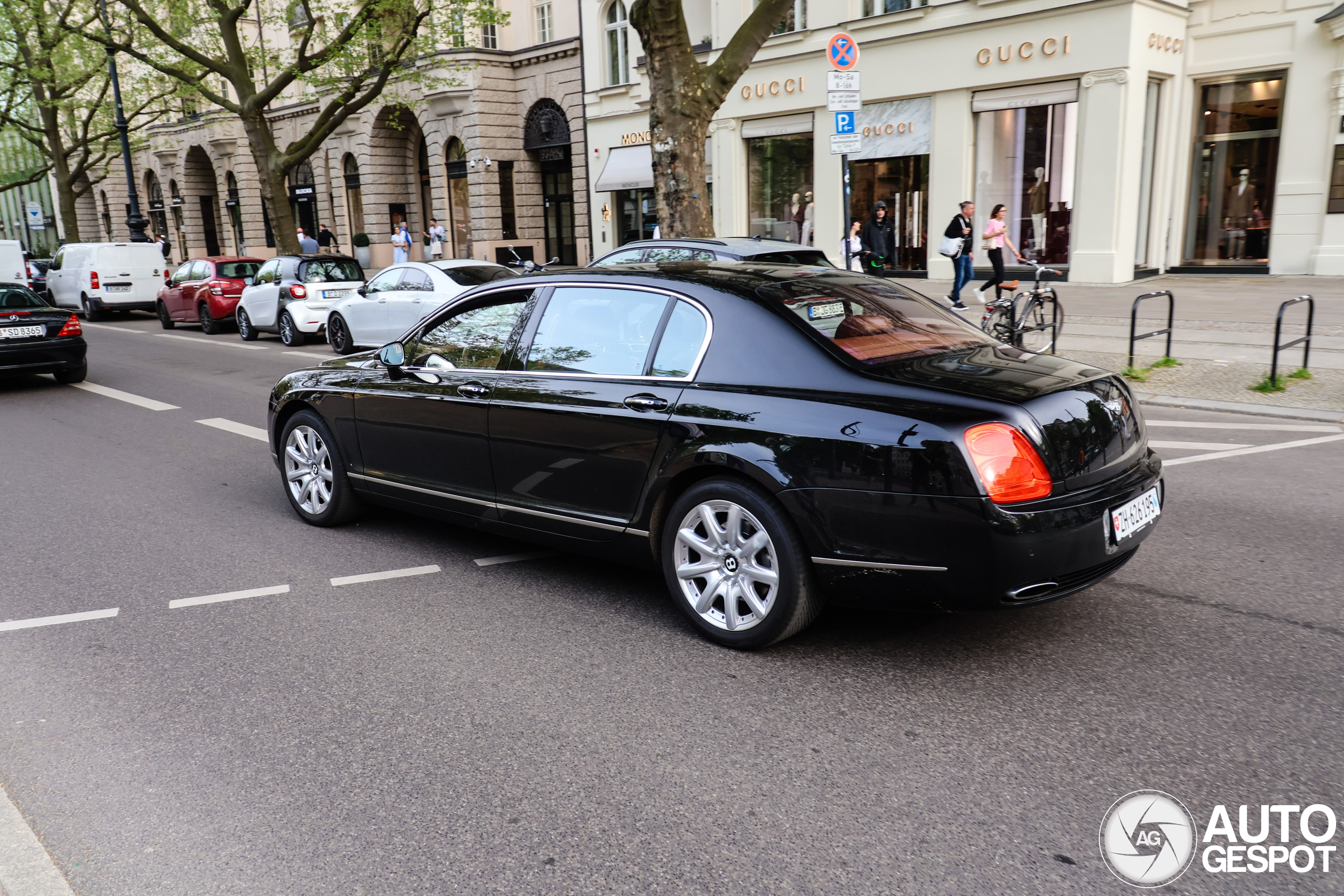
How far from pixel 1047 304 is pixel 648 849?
1204 centimetres

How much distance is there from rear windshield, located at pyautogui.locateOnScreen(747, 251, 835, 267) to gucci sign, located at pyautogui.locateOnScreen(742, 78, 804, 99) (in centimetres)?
1293

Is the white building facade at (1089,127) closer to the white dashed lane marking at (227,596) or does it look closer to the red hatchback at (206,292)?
the red hatchback at (206,292)

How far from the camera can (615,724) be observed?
11.7 feet

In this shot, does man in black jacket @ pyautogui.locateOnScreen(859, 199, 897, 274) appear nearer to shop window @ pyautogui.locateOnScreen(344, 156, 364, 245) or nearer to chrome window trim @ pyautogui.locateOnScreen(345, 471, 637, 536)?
chrome window trim @ pyautogui.locateOnScreen(345, 471, 637, 536)

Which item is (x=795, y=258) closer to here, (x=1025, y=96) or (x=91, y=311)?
(x=1025, y=96)

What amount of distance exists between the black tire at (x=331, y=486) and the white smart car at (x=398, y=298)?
7663 mm

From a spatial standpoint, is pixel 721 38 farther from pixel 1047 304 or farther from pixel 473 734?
pixel 473 734

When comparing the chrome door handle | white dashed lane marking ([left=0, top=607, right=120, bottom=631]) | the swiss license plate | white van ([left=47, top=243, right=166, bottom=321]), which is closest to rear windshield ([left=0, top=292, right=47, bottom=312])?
white dashed lane marking ([left=0, top=607, right=120, bottom=631])

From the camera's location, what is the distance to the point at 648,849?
2832 millimetres

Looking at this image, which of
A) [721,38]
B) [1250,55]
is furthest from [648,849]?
[721,38]

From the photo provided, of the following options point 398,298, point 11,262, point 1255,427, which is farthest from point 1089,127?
point 11,262

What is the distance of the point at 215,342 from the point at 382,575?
1512 cm

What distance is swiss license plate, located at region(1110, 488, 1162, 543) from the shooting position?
3.81 m

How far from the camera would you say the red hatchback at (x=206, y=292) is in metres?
20.0
